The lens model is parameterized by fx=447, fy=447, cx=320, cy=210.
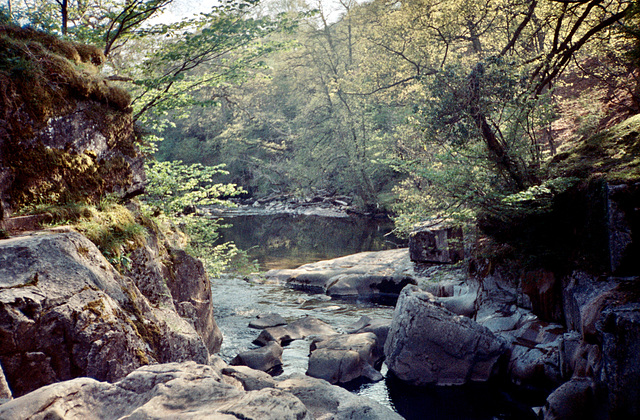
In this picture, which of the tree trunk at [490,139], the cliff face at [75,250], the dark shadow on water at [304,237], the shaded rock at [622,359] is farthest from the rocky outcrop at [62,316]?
the dark shadow on water at [304,237]

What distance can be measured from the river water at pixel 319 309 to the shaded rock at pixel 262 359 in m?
0.22

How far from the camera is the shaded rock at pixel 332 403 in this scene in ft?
14.0

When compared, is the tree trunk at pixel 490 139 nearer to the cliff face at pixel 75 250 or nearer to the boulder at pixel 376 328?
the boulder at pixel 376 328

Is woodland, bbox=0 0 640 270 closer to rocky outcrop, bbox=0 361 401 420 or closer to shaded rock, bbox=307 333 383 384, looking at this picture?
shaded rock, bbox=307 333 383 384

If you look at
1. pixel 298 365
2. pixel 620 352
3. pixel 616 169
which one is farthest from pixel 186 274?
pixel 616 169

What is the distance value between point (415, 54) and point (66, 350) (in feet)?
51.4

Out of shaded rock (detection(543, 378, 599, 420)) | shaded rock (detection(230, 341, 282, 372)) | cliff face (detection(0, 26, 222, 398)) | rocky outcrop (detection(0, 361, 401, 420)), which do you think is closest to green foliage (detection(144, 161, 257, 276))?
cliff face (detection(0, 26, 222, 398))

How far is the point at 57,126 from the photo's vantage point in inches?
195

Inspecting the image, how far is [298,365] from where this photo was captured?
7.53 meters

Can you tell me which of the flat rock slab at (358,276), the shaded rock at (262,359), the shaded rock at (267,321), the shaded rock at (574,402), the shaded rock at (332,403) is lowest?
the flat rock slab at (358,276)

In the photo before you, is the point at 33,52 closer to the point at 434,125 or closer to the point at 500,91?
the point at 434,125

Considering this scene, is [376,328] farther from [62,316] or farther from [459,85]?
[62,316]

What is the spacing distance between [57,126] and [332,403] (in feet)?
13.9

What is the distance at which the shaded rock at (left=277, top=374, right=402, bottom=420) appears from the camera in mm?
4281
